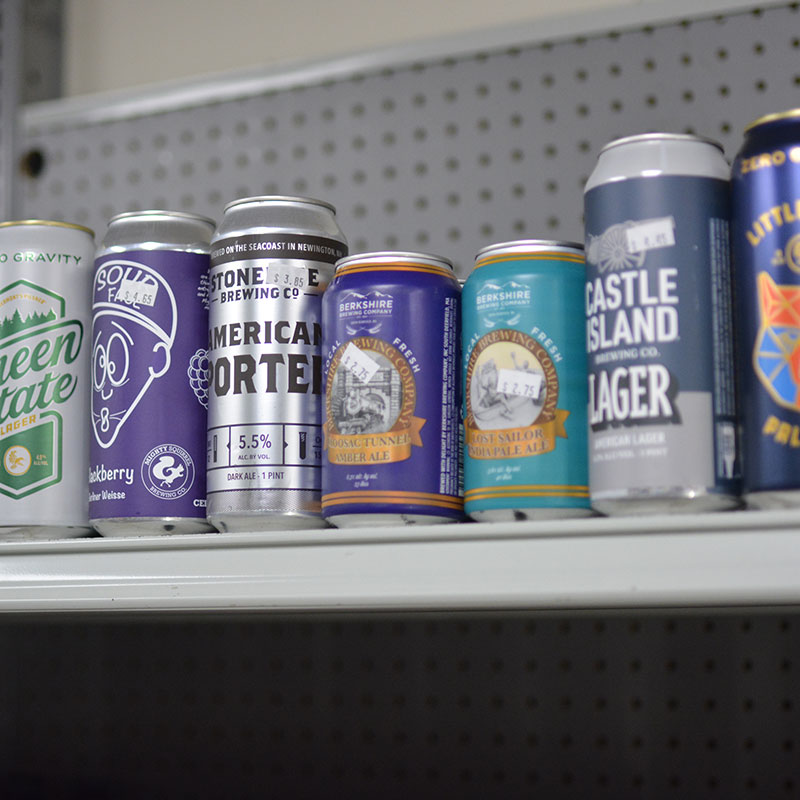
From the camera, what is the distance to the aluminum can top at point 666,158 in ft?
2.23

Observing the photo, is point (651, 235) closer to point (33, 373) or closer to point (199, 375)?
point (199, 375)

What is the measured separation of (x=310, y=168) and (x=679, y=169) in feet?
2.42

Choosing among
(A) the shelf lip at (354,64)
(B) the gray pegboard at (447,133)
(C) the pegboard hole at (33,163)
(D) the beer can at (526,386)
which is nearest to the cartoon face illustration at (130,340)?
(D) the beer can at (526,386)

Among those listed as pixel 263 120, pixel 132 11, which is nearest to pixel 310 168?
pixel 263 120

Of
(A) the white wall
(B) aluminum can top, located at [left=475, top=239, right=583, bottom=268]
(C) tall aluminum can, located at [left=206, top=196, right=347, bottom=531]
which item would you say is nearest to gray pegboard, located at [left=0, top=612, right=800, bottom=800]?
(C) tall aluminum can, located at [left=206, top=196, right=347, bottom=531]

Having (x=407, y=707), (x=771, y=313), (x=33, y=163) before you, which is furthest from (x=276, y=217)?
(x=33, y=163)

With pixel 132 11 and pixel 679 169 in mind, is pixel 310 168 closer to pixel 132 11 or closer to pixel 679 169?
pixel 132 11

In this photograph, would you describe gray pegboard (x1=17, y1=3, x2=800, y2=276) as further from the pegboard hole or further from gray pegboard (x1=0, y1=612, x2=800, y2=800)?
gray pegboard (x1=0, y1=612, x2=800, y2=800)

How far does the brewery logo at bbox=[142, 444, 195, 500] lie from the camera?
82cm

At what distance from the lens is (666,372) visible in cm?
66

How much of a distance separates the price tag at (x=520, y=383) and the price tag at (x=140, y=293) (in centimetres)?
31

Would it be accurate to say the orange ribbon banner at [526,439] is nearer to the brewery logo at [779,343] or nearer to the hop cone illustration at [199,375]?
the brewery logo at [779,343]

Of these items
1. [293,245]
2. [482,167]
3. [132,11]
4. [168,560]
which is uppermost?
[132,11]

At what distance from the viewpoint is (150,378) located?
0.84 meters
